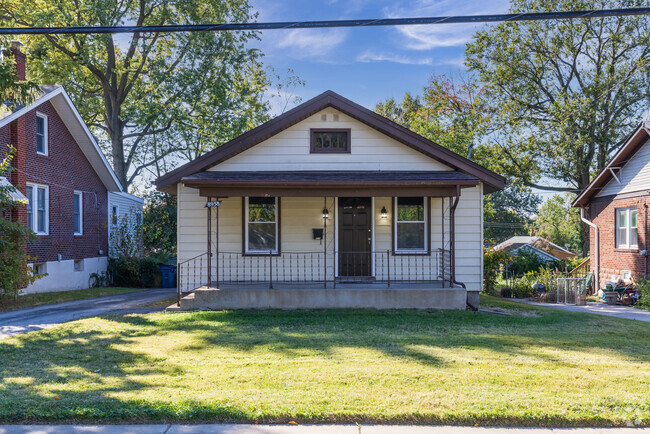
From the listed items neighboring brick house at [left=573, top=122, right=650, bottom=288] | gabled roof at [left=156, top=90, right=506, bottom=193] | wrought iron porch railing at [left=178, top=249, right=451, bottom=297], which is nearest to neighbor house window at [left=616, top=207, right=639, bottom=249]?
neighboring brick house at [left=573, top=122, right=650, bottom=288]

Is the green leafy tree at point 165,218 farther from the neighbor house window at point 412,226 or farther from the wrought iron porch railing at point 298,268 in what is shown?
the neighbor house window at point 412,226

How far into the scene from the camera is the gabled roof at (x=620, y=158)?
16.1m

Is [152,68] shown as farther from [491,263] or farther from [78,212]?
[491,263]

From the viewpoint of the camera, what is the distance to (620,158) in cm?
1745

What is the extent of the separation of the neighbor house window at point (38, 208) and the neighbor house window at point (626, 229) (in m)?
19.5

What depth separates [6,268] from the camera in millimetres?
11820

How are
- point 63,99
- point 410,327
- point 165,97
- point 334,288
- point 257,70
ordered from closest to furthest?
point 410,327
point 334,288
point 63,99
point 165,97
point 257,70

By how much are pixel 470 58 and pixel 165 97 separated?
52.4 ft

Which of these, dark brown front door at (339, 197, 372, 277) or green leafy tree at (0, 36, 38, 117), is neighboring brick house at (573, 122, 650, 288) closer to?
dark brown front door at (339, 197, 372, 277)

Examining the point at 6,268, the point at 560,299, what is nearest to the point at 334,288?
the point at 6,268

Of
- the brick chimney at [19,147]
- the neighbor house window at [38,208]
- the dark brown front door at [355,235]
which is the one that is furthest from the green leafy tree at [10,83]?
the dark brown front door at [355,235]

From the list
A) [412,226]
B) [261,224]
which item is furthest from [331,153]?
[412,226]

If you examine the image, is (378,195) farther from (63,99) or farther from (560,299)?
(63,99)

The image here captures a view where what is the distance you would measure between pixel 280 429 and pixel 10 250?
1066 centimetres
